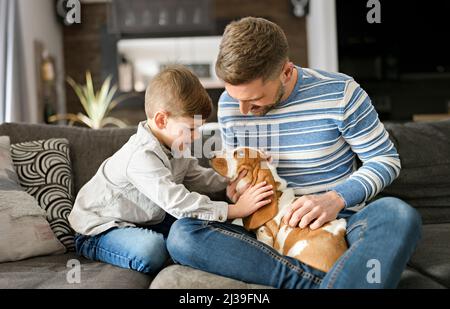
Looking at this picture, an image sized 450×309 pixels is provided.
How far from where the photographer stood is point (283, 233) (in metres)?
1.55

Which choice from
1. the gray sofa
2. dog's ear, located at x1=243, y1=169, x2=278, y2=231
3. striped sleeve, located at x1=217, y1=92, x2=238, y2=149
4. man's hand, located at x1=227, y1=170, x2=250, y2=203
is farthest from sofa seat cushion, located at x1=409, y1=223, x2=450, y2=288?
striped sleeve, located at x1=217, y1=92, x2=238, y2=149

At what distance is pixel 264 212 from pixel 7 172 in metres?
0.93

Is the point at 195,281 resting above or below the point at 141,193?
below

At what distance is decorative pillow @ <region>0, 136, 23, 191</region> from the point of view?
184cm

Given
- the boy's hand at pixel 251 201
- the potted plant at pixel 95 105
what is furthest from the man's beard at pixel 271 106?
the potted plant at pixel 95 105

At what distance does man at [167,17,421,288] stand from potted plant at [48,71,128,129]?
361cm

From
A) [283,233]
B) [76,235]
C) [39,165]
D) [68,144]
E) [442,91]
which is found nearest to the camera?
[283,233]

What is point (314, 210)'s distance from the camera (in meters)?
1.50

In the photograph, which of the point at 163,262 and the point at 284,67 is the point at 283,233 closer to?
the point at 163,262

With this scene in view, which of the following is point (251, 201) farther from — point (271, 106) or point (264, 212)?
point (271, 106)

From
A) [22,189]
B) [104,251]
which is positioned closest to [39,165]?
[22,189]

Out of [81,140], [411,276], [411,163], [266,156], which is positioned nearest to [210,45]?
[81,140]

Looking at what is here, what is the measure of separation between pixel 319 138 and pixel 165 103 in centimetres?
52
